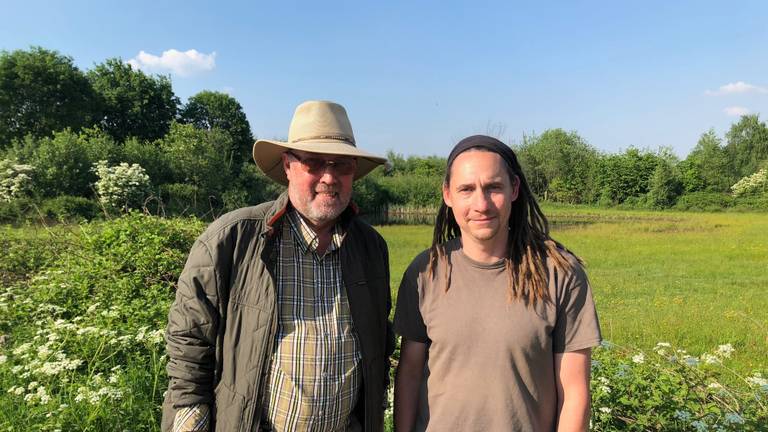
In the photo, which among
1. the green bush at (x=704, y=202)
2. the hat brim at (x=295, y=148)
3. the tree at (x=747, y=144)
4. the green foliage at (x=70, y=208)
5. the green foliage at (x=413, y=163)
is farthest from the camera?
the green foliage at (x=413, y=163)

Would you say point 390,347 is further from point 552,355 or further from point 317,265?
point 552,355

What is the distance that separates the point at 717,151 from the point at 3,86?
81143 millimetres

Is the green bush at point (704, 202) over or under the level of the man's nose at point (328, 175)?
under

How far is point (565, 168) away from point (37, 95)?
61.4 meters

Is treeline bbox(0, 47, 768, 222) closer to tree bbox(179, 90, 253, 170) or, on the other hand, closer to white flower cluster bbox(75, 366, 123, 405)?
tree bbox(179, 90, 253, 170)

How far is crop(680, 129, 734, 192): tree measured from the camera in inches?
2249

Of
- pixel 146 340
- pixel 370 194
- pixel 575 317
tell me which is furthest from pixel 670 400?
pixel 370 194

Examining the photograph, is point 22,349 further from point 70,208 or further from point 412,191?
point 412,191

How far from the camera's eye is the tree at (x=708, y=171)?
187ft

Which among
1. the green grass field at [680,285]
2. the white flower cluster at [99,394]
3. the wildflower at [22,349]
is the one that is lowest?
the green grass field at [680,285]

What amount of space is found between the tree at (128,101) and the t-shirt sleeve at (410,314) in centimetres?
5097

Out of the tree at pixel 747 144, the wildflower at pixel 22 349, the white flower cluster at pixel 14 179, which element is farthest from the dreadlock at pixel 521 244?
the tree at pixel 747 144

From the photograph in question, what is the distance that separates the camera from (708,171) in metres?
59.4

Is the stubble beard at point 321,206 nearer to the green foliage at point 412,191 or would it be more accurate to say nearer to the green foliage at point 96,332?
the green foliage at point 96,332
